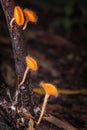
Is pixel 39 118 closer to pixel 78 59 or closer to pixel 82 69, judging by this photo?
pixel 82 69

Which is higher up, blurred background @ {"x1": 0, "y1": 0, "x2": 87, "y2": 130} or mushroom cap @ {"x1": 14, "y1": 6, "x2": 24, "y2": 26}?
blurred background @ {"x1": 0, "y1": 0, "x2": 87, "y2": 130}

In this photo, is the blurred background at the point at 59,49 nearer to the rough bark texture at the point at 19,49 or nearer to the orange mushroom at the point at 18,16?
the rough bark texture at the point at 19,49

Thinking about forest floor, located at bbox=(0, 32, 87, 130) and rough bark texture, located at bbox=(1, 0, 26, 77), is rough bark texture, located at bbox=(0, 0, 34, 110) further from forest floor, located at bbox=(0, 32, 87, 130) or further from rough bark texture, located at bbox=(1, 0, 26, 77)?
forest floor, located at bbox=(0, 32, 87, 130)

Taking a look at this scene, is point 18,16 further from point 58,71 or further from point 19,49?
point 58,71

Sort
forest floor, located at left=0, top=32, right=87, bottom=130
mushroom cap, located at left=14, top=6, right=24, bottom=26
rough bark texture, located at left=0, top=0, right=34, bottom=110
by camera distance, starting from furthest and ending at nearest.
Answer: forest floor, located at left=0, top=32, right=87, bottom=130, rough bark texture, located at left=0, top=0, right=34, bottom=110, mushroom cap, located at left=14, top=6, right=24, bottom=26

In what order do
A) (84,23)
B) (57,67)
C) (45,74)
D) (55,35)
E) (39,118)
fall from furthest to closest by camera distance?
(84,23), (55,35), (57,67), (45,74), (39,118)

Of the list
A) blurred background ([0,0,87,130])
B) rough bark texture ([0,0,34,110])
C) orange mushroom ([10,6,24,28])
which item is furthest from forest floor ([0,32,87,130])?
orange mushroom ([10,6,24,28])

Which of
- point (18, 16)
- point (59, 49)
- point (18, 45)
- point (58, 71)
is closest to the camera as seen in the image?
point (18, 16)

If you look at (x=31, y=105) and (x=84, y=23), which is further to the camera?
(x=84, y=23)

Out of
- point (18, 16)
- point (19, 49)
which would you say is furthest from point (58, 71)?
point (18, 16)

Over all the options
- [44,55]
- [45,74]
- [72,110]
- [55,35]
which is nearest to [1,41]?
[44,55]

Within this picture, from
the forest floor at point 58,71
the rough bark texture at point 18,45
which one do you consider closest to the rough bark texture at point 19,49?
the rough bark texture at point 18,45
